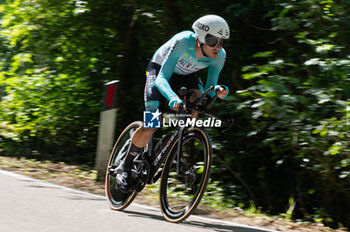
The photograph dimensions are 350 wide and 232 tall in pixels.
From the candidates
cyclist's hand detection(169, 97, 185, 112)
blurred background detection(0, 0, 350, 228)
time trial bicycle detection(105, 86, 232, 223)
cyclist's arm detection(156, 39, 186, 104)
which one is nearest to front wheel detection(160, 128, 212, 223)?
time trial bicycle detection(105, 86, 232, 223)

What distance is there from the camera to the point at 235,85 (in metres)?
7.73

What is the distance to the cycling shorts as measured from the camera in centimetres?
518

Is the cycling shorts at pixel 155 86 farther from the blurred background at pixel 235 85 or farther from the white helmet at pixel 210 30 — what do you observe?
the blurred background at pixel 235 85

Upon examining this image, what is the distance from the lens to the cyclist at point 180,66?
4668mm

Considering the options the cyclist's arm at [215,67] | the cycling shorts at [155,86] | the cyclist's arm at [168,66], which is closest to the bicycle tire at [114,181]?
the cycling shorts at [155,86]

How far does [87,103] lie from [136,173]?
4180 mm

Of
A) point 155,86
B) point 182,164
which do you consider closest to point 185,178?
point 182,164

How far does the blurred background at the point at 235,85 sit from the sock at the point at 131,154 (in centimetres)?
155

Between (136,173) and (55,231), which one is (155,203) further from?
(55,231)

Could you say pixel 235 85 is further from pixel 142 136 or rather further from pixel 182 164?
pixel 182 164

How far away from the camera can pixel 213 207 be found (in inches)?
238

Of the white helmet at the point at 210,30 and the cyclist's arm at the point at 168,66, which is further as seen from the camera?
the cyclist's arm at the point at 168,66

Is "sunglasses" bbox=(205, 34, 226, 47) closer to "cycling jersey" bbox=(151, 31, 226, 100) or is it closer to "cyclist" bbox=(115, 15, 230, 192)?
"cyclist" bbox=(115, 15, 230, 192)

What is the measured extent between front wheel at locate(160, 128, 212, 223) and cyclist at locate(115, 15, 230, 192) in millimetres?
438
